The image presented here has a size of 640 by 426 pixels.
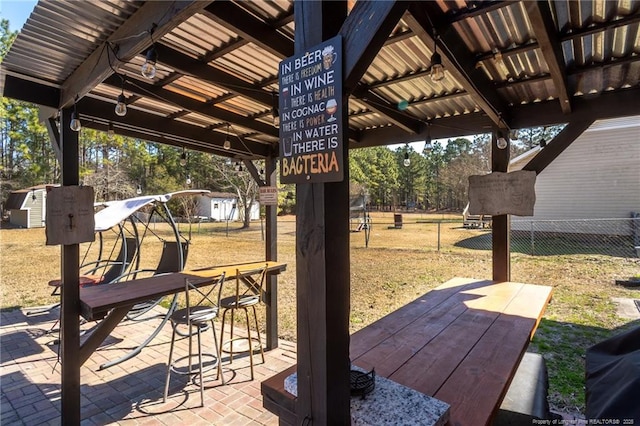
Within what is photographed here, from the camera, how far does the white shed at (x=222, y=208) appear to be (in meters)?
25.2

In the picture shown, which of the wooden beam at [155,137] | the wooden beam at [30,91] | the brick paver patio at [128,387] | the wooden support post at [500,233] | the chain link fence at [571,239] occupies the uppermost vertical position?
the wooden beam at [30,91]

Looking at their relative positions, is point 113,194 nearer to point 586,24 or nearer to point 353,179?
point 353,179

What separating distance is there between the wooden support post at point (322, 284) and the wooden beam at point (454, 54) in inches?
32.5

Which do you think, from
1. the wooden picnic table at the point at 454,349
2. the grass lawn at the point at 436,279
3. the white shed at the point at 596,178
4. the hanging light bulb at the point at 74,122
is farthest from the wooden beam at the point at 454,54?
the white shed at the point at 596,178

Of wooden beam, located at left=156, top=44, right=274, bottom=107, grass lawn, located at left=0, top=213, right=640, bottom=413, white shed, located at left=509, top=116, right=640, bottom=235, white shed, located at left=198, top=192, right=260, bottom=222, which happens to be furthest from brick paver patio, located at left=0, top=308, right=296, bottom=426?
white shed, located at left=198, top=192, right=260, bottom=222

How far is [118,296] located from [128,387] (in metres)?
0.93

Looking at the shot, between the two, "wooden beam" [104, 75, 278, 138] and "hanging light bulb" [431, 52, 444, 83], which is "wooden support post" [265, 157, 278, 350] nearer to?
"wooden beam" [104, 75, 278, 138]

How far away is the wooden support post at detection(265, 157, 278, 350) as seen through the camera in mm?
4086

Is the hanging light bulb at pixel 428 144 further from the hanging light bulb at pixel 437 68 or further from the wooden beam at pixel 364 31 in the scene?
the wooden beam at pixel 364 31

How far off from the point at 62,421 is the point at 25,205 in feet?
65.0

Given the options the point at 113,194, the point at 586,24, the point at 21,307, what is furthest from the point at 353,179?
the point at 586,24

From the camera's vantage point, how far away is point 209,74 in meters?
2.54

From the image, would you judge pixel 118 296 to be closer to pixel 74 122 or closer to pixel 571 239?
pixel 74 122

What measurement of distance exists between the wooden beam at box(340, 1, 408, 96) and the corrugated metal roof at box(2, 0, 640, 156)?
39.6 inches
